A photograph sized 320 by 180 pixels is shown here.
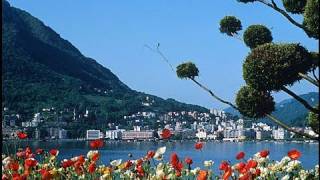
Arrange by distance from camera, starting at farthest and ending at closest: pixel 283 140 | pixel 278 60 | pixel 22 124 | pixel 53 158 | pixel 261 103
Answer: pixel 283 140, pixel 22 124, pixel 53 158, pixel 261 103, pixel 278 60

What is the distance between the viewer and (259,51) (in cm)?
681

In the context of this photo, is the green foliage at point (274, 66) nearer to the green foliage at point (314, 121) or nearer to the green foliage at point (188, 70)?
the green foliage at point (314, 121)

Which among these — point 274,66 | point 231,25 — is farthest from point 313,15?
point 231,25

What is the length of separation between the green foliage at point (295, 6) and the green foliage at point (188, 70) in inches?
62.5

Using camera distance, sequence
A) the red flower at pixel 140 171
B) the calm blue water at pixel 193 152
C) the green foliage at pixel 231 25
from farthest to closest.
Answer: the calm blue water at pixel 193 152, the green foliage at pixel 231 25, the red flower at pixel 140 171

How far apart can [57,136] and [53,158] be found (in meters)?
181

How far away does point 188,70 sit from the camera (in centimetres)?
959

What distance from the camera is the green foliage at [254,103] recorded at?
7934 mm

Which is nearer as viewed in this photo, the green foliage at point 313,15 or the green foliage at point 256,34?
the green foliage at point 313,15

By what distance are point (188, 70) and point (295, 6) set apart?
1.77 metres

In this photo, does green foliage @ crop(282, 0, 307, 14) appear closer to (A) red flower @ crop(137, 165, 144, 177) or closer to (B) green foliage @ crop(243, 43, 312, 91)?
(B) green foliage @ crop(243, 43, 312, 91)

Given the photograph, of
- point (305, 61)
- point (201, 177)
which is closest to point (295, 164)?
point (305, 61)

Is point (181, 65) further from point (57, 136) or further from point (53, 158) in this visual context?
point (57, 136)

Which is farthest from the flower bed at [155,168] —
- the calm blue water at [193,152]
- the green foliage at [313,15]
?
the calm blue water at [193,152]
